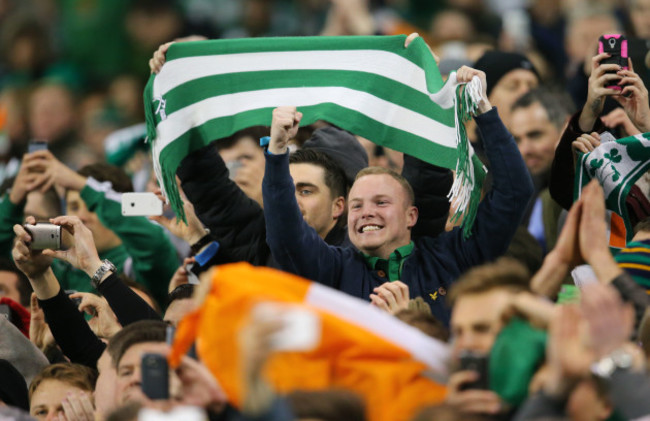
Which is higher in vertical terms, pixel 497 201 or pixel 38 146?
pixel 38 146

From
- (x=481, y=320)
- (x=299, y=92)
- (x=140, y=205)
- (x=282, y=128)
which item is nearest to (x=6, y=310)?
(x=140, y=205)

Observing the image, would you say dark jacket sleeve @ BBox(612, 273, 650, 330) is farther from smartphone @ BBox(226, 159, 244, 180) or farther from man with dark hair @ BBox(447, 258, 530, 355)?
smartphone @ BBox(226, 159, 244, 180)

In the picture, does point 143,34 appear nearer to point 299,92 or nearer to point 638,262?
point 299,92

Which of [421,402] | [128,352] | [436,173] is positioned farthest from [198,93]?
[421,402]

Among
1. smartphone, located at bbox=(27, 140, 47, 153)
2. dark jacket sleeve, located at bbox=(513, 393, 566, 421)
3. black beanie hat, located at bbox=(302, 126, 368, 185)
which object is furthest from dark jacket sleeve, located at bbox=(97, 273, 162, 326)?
dark jacket sleeve, located at bbox=(513, 393, 566, 421)

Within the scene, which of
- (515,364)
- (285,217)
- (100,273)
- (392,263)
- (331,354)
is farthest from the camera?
(100,273)

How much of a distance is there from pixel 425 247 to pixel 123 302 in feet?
4.84

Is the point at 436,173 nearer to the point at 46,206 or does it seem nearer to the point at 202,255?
the point at 202,255

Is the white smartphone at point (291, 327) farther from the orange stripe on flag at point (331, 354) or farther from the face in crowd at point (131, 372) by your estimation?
the face in crowd at point (131, 372)

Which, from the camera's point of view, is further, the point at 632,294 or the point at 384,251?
the point at 384,251

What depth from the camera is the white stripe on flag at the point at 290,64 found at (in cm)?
698

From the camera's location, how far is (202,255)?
7.06 meters

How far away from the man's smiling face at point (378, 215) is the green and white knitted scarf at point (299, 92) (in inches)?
16.4

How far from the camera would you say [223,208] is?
6973mm
